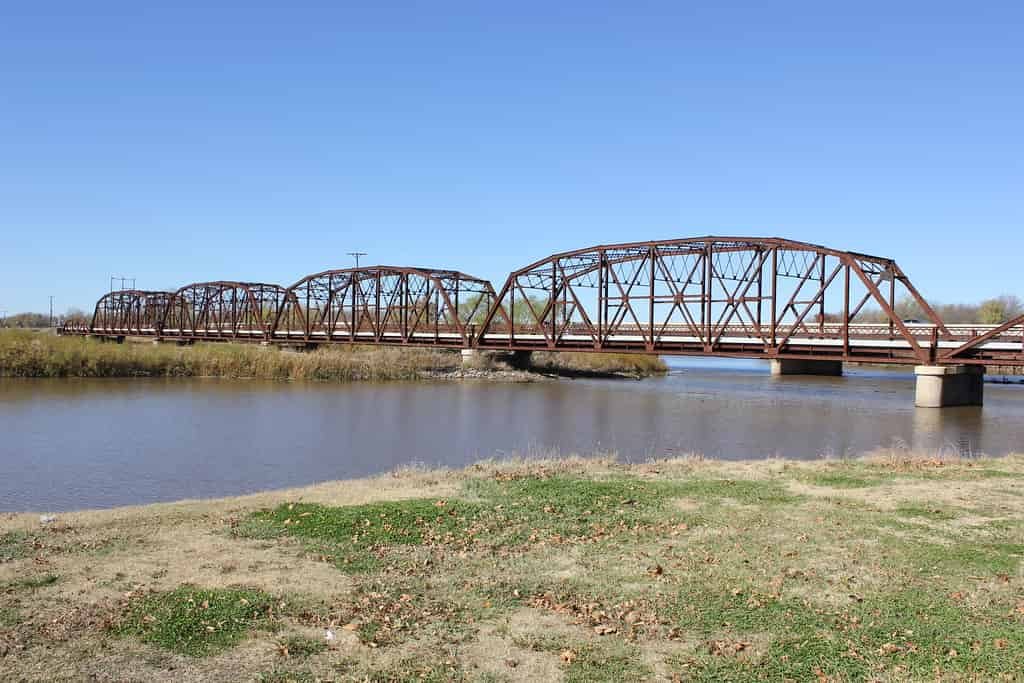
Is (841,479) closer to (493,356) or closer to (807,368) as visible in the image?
(493,356)

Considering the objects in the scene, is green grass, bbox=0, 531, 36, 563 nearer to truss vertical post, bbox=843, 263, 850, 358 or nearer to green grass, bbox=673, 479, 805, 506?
green grass, bbox=673, 479, 805, 506

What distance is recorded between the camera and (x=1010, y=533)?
12.1 meters

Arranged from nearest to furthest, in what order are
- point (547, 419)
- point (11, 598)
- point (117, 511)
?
point (11, 598), point (117, 511), point (547, 419)

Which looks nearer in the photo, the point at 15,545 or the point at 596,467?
the point at 15,545

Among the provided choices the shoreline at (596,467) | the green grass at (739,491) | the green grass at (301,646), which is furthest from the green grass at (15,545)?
the green grass at (739,491)

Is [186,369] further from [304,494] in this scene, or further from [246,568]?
[246,568]

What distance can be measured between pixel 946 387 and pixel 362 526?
146ft

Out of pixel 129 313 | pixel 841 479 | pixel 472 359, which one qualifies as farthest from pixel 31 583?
pixel 129 313

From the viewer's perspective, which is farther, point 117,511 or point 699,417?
point 699,417

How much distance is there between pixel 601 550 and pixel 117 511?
27.6 ft

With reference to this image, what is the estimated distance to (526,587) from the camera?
32.1ft

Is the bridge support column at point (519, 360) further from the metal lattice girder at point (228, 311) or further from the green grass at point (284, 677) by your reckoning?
the green grass at point (284, 677)

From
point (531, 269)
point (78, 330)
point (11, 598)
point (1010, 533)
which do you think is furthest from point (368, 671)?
point (78, 330)

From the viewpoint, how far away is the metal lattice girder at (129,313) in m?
131
